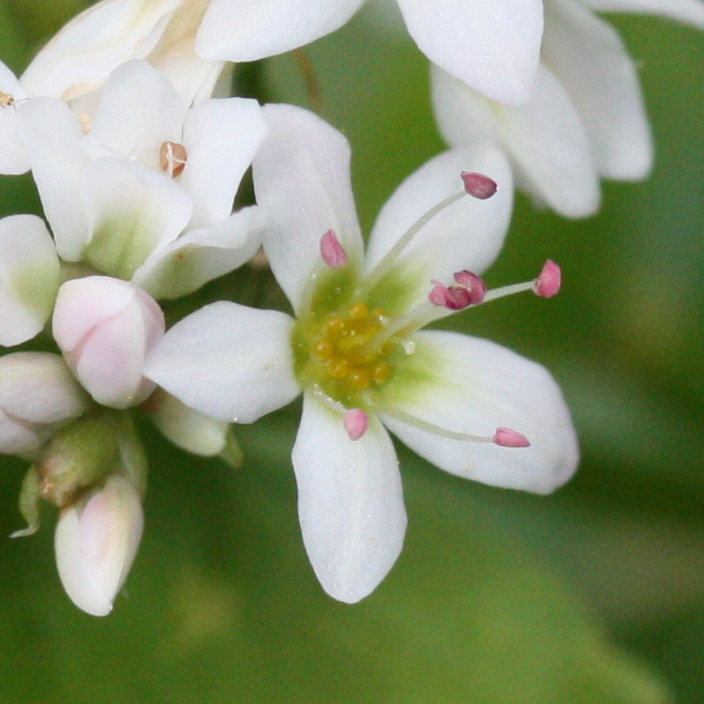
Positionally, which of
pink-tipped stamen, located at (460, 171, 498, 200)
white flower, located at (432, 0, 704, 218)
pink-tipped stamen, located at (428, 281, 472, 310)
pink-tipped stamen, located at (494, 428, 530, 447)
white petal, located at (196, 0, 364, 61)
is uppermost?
white petal, located at (196, 0, 364, 61)

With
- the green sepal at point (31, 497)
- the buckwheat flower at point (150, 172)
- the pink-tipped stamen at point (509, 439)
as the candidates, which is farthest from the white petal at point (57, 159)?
the pink-tipped stamen at point (509, 439)

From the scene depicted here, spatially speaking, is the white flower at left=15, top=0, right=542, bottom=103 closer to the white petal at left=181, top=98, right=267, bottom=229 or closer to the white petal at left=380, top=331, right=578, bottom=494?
the white petal at left=181, top=98, right=267, bottom=229

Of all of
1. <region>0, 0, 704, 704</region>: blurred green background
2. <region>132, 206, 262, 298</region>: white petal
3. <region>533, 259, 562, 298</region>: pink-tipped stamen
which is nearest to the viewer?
<region>132, 206, 262, 298</region>: white petal

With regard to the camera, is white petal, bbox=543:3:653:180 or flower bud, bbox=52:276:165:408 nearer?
flower bud, bbox=52:276:165:408

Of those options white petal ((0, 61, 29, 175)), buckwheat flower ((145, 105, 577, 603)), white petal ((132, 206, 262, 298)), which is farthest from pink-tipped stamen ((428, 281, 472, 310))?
white petal ((0, 61, 29, 175))

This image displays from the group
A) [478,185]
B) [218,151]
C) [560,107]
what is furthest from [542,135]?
[218,151]
